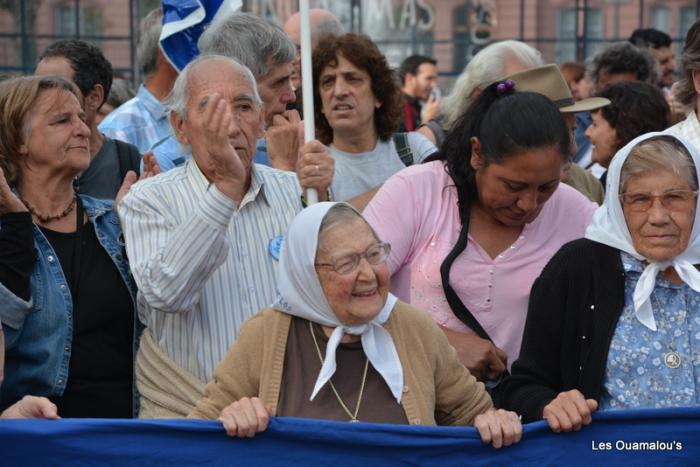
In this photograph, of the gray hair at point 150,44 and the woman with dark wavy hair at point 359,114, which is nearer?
the woman with dark wavy hair at point 359,114

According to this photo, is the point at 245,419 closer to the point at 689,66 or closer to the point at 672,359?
the point at 672,359

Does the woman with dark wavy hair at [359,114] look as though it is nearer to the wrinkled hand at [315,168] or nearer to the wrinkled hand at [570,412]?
the wrinkled hand at [315,168]

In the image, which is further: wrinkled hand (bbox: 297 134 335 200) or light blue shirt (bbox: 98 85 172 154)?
light blue shirt (bbox: 98 85 172 154)

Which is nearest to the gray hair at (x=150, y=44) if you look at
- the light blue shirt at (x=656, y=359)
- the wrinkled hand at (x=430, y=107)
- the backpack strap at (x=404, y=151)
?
the backpack strap at (x=404, y=151)

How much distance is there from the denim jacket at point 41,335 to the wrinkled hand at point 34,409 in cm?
60

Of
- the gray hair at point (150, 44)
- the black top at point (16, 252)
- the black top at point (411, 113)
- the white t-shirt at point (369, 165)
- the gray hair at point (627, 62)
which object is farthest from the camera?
the black top at point (411, 113)

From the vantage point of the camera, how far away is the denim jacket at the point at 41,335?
470 cm

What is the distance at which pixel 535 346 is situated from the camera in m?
4.38

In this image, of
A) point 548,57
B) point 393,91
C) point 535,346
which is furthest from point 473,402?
point 548,57

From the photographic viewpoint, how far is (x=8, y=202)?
468 cm

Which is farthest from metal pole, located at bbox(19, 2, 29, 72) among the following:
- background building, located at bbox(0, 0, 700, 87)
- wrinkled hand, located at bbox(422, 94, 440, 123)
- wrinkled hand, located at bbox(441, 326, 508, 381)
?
wrinkled hand, located at bbox(441, 326, 508, 381)

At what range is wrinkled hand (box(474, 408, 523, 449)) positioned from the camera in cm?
402

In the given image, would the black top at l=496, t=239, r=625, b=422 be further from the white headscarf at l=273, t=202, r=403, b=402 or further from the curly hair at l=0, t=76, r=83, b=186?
the curly hair at l=0, t=76, r=83, b=186

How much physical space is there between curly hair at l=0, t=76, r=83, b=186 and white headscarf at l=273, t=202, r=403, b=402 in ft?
4.13
